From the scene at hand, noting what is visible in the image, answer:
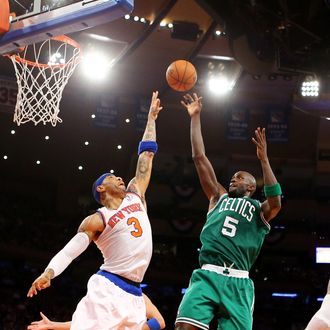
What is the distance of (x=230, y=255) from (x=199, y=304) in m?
0.54

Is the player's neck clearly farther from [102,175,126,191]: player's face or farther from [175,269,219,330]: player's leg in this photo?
[175,269,219,330]: player's leg

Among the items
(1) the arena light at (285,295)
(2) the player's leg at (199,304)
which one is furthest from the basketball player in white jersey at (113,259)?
(1) the arena light at (285,295)

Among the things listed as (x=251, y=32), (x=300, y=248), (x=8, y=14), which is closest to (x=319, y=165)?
(x=300, y=248)

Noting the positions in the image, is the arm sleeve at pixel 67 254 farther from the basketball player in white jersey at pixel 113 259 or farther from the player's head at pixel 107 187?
the player's head at pixel 107 187

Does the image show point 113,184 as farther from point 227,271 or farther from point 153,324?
point 153,324

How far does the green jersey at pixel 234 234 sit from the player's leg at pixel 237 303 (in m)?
0.16

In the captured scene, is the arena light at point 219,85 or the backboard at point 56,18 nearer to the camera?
the backboard at point 56,18

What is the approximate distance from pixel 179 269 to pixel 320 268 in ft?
17.5

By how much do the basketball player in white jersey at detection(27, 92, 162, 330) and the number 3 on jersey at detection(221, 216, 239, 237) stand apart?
0.71m

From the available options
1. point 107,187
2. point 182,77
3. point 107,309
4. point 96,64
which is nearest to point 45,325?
point 107,309

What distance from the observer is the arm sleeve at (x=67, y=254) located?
4.82m

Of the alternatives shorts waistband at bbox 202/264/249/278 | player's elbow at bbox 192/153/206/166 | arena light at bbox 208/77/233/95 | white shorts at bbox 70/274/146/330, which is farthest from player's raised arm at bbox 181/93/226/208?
arena light at bbox 208/77/233/95

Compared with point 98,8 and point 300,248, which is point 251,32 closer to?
point 98,8

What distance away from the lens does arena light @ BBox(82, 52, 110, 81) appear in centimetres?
1570
